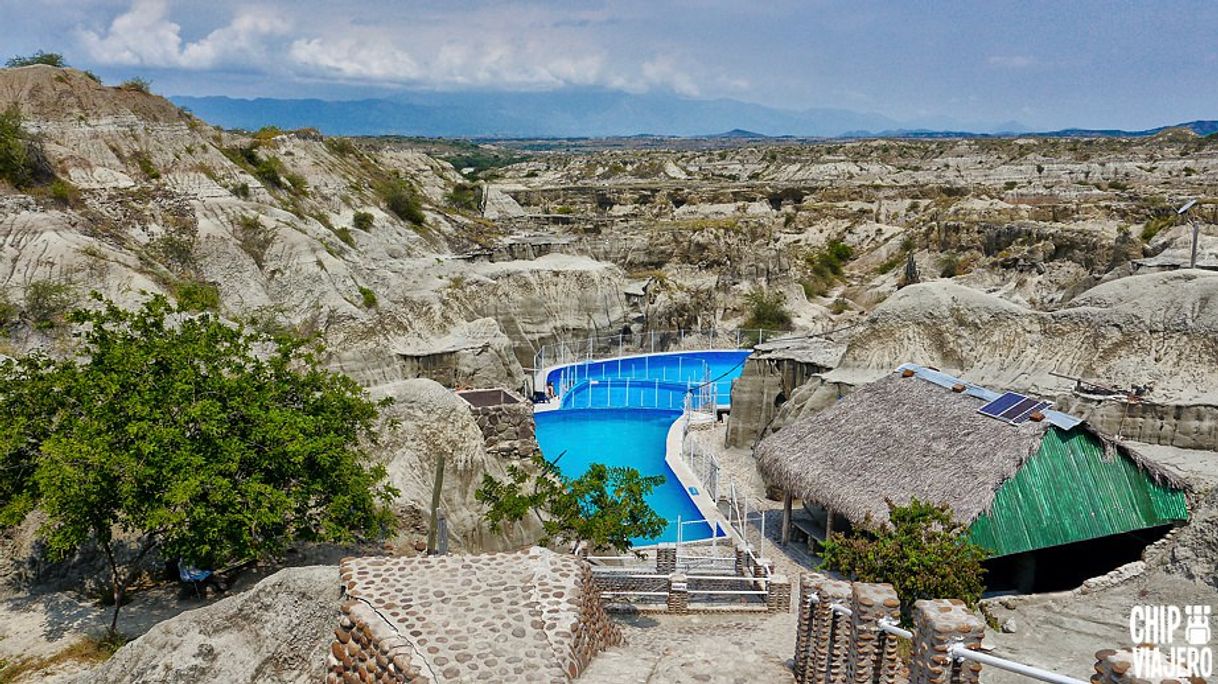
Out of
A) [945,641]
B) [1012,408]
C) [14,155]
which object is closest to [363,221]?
[14,155]

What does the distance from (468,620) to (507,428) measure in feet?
49.3

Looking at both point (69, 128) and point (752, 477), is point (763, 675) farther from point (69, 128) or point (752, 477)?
point (69, 128)

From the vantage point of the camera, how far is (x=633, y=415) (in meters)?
34.5

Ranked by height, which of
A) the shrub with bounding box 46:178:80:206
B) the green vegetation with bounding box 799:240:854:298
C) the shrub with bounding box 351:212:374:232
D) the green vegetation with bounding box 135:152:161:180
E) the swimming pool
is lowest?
the swimming pool

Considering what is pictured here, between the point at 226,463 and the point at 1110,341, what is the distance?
68.1 feet

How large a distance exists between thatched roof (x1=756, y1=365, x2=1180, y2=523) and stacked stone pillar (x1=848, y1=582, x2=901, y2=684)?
275 inches

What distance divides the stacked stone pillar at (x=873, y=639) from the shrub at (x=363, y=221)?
4498 centimetres

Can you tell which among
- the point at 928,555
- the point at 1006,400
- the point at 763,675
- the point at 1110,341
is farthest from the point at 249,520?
the point at 1110,341

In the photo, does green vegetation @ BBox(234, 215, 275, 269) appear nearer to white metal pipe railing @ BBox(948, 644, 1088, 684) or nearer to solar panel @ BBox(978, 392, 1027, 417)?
solar panel @ BBox(978, 392, 1027, 417)

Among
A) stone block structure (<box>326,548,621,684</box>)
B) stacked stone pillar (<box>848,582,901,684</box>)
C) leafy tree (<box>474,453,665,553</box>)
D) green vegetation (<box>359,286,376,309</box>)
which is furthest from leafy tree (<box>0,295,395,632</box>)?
green vegetation (<box>359,286,376,309</box>)

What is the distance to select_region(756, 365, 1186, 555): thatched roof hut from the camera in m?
15.7

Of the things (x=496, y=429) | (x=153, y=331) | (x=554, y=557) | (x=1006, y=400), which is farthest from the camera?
(x=496, y=429)

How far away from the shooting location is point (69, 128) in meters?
39.2

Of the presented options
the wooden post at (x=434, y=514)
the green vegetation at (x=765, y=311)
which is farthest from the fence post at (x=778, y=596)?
the green vegetation at (x=765, y=311)
